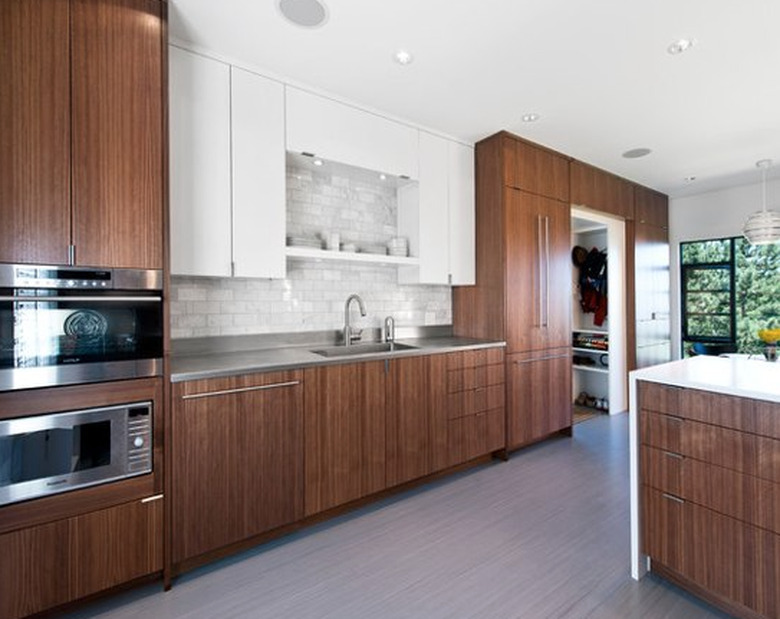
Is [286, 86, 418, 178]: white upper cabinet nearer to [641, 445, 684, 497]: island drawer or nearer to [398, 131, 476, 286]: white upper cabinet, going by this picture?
[398, 131, 476, 286]: white upper cabinet

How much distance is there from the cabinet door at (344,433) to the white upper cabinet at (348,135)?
143 cm

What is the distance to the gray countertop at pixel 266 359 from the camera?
186 centimetres

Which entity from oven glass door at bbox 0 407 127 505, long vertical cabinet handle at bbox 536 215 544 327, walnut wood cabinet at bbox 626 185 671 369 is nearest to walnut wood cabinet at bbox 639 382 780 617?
long vertical cabinet handle at bbox 536 215 544 327

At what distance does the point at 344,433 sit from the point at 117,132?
1.86 m

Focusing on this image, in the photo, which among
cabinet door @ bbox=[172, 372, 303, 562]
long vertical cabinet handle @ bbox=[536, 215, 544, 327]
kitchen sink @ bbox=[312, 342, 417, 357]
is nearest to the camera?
cabinet door @ bbox=[172, 372, 303, 562]

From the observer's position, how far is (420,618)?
1.57 meters

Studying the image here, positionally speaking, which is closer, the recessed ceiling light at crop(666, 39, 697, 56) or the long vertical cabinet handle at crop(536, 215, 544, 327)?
the recessed ceiling light at crop(666, 39, 697, 56)

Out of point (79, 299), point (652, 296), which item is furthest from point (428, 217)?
point (652, 296)

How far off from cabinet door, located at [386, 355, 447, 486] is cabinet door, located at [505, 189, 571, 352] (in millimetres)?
829

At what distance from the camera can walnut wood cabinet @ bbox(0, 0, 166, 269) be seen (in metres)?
1.43

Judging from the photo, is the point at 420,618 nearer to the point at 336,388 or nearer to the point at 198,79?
the point at 336,388

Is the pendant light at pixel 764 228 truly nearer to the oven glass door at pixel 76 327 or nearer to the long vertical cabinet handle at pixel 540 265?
the long vertical cabinet handle at pixel 540 265

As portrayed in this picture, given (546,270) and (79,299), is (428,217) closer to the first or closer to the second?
(546,270)

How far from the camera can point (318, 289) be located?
2852 mm
